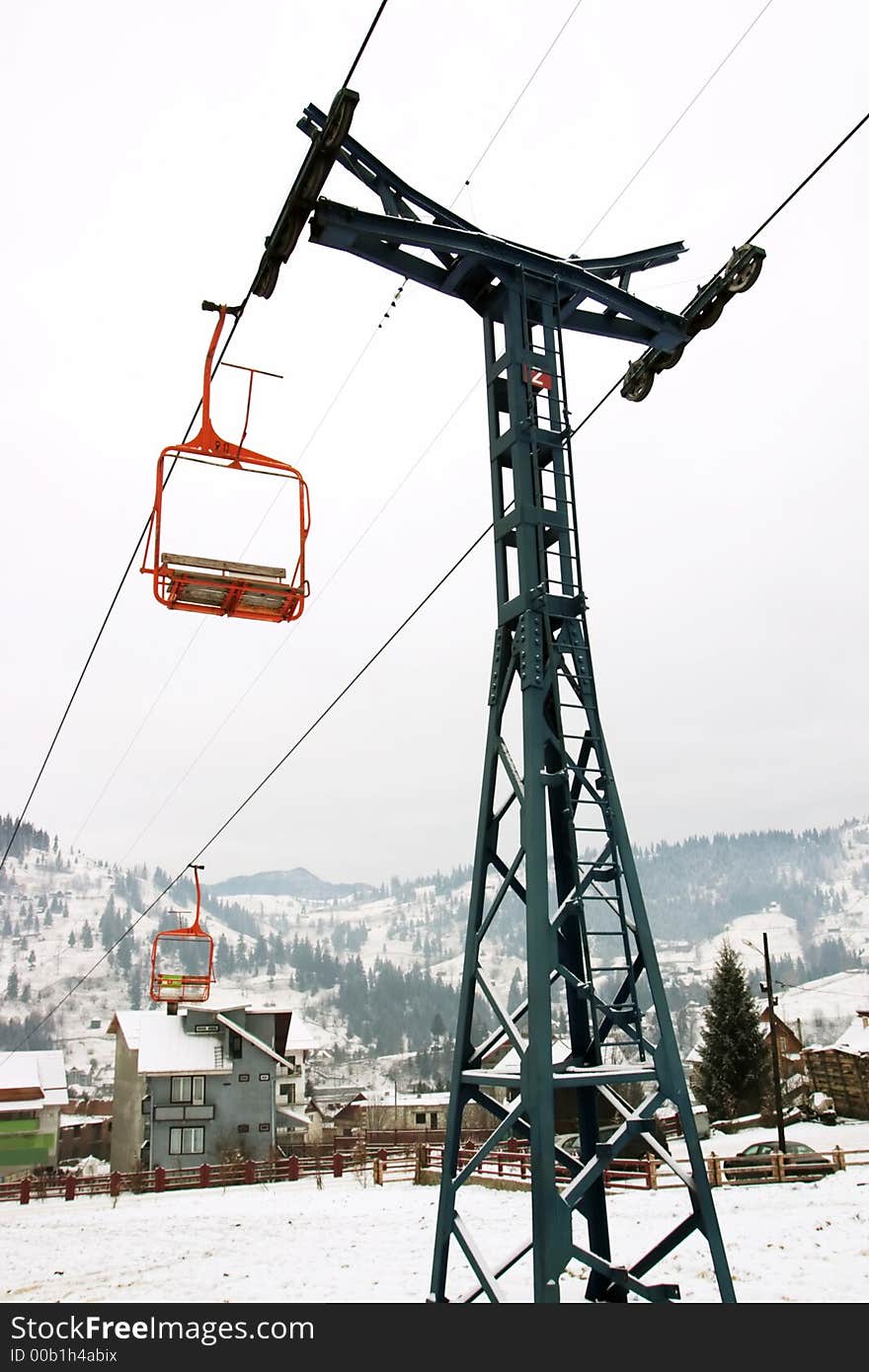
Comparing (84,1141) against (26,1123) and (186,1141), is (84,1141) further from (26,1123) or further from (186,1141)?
(186,1141)

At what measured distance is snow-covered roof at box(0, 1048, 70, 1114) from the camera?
56688 mm

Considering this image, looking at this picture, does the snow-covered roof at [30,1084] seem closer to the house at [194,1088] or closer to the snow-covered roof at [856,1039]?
the house at [194,1088]

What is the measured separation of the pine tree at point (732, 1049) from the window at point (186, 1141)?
24316mm

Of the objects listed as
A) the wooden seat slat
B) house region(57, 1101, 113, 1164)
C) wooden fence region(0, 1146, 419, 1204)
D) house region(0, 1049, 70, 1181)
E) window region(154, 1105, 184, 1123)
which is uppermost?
the wooden seat slat

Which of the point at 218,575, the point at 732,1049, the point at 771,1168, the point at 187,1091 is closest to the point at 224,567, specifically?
Result: the point at 218,575

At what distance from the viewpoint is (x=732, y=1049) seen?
46125mm

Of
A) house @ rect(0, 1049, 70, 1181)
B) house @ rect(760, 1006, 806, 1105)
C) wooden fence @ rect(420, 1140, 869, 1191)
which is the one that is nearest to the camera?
wooden fence @ rect(420, 1140, 869, 1191)

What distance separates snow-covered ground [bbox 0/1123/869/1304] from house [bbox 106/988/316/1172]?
16.4 m

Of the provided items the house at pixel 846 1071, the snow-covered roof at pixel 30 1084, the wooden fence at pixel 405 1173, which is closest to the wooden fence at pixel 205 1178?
the wooden fence at pixel 405 1173

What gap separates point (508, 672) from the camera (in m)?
10.1

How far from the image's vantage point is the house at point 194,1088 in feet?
134

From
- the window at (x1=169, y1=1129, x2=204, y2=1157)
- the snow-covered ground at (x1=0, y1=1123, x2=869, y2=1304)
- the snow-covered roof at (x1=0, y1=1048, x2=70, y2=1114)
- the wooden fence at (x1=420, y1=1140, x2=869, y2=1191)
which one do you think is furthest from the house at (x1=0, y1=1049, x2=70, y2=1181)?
the wooden fence at (x1=420, y1=1140, x2=869, y2=1191)

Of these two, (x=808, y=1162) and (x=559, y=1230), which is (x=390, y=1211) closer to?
(x=808, y=1162)

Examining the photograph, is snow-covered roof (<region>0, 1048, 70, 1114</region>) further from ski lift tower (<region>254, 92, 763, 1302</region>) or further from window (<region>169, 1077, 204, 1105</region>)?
ski lift tower (<region>254, 92, 763, 1302</region>)
